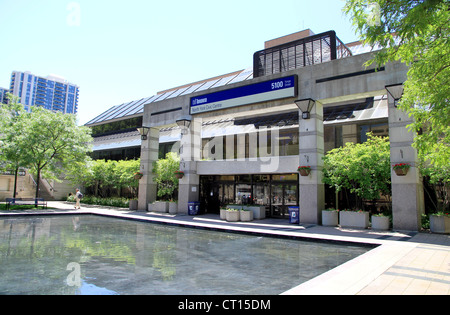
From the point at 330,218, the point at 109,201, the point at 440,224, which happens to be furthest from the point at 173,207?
the point at 440,224

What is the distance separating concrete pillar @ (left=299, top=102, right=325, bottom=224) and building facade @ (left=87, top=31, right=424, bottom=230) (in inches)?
2.1

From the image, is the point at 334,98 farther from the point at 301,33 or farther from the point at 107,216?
the point at 301,33

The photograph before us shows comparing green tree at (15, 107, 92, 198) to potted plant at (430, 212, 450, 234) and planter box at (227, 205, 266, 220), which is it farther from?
potted plant at (430, 212, 450, 234)

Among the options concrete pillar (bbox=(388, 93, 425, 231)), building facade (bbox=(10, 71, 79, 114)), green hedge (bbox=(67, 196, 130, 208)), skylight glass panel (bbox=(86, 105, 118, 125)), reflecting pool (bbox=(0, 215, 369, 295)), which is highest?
building facade (bbox=(10, 71, 79, 114))

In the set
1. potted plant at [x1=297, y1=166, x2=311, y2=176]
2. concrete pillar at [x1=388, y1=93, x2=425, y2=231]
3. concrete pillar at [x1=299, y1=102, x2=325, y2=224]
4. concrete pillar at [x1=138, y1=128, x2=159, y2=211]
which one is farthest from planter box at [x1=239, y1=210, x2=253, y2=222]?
concrete pillar at [x1=138, y1=128, x2=159, y2=211]

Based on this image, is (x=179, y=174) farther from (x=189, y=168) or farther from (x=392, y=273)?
(x=392, y=273)

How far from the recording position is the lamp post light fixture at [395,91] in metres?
13.9

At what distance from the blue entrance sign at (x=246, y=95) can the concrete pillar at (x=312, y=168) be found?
6.93 ft

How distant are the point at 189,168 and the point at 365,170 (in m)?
11.7

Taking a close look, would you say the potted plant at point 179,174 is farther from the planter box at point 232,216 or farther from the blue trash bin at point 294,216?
the blue trash bin at point 294,216

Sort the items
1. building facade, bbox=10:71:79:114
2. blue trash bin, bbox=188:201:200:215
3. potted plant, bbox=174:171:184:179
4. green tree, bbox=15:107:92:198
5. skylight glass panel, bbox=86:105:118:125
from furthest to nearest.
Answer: building facade, bbox=10:71:79:114 → skylight glass panel, bbox=86:105:118:125 → green tree, bbox=15:107:92:198 → potted plant, bbox=174:171:184:179 → blue trash bin, bbox=188:201:200:215

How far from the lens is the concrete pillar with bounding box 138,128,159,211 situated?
2433 cm

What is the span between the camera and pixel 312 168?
16.7 metres
